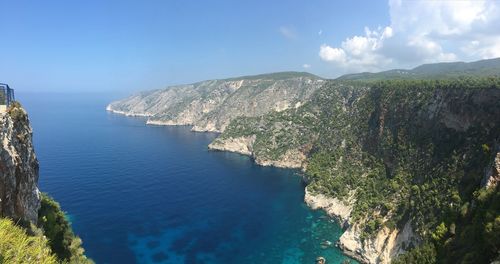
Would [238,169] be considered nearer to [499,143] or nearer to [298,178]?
[298,178]

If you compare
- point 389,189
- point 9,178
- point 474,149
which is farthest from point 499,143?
point 9,178

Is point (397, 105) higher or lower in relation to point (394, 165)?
higher

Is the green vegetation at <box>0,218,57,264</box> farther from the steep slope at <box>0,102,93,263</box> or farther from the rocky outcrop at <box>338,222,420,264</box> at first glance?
the rocky outcrop at <box>338,222,420,264</box>

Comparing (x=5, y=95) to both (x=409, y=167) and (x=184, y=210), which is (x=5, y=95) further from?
(x=409, y=167)

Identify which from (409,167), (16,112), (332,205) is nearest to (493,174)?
(409,167)

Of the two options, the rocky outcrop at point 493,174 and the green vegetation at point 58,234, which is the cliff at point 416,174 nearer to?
the rocky outcrop at point 493,174

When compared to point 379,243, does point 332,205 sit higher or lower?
lower
